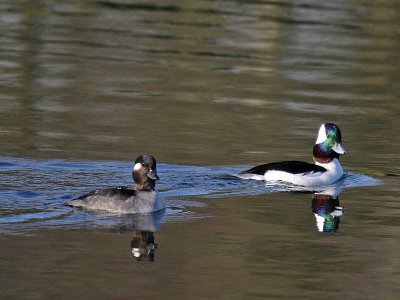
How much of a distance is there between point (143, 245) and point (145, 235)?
1.65ft

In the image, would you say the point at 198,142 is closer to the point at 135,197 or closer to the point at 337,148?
the point at 337,148

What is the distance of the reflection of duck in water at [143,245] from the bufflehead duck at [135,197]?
76 cm

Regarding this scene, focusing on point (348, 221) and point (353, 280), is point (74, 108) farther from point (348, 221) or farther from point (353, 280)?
point (353, 280)

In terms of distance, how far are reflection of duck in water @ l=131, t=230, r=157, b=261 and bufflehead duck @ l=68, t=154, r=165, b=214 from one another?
76 cm

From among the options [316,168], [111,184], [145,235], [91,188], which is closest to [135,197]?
[145,235]

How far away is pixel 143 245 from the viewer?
13.0 m

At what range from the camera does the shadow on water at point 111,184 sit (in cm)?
1386

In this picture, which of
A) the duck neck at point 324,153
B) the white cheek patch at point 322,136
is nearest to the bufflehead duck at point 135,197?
the duck neck at point 324,153

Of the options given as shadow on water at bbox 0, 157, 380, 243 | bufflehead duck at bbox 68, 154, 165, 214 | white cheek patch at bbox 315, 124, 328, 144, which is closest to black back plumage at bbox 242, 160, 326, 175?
shadow on water at bbox 0, 157, 380, 243

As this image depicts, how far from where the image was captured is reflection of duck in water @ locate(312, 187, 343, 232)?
46.9 feet

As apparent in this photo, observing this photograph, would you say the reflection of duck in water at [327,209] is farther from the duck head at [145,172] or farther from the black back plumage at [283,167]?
the duck head at [145,172]

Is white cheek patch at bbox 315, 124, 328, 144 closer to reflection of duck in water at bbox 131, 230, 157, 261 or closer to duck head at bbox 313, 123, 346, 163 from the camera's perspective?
duck head at bbox 313, 123, 346, 163

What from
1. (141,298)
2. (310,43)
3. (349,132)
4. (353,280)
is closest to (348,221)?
(353,280)

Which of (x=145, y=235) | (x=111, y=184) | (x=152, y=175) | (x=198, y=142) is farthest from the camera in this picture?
(x=198, y=142)
